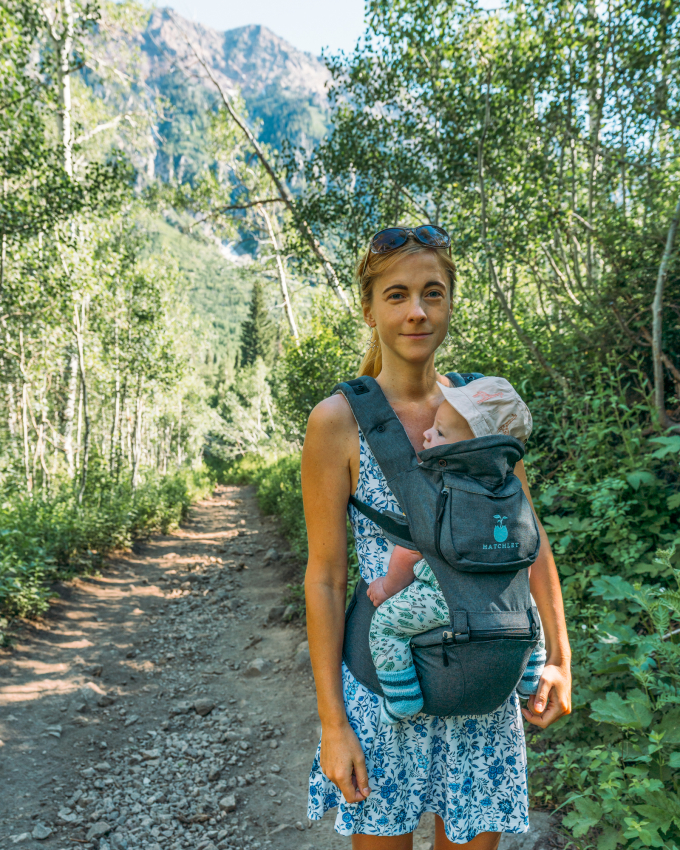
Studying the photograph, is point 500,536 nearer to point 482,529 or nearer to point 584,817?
point 482,529

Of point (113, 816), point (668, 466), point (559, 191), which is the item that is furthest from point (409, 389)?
point (559, 191)

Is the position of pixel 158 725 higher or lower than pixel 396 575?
lower

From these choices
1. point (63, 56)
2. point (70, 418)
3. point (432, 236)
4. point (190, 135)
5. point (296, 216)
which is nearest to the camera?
point (432, 236)

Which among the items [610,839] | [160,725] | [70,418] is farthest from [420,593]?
[70,418]

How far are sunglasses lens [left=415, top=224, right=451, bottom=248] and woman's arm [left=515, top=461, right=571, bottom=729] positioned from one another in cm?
67

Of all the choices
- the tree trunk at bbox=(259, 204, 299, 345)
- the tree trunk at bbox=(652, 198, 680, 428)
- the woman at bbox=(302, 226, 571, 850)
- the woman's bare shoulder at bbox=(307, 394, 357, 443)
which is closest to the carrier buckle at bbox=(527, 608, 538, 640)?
the woman at bbox=(302, 226, 571, 850)

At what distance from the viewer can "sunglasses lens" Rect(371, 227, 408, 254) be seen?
1364 mm

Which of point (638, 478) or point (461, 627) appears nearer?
point (461, 627)

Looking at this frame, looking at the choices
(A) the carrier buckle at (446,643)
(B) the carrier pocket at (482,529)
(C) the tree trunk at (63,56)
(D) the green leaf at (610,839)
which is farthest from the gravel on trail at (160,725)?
(C) the tree trunk at (63,56)

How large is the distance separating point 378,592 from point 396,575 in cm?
7

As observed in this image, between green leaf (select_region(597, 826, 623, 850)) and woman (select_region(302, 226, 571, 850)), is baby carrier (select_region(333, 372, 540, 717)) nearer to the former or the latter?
woman (select_region(302, 226, 571, 850))

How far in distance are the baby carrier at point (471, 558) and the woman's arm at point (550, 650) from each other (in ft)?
0.70

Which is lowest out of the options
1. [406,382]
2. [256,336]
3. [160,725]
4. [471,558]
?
[160,725]

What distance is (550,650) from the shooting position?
136cm
